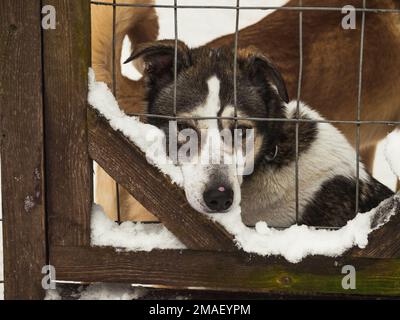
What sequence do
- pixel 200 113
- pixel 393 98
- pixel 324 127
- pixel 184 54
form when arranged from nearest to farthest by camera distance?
pixel 200 113 < pixel 184 54 < pixel 324 127 < pixel 393 98

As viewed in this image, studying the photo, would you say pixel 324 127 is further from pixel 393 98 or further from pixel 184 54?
pixel 393 98

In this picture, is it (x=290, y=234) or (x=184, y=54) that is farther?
(x=184, y=54)

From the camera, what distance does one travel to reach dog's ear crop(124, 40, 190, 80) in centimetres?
262

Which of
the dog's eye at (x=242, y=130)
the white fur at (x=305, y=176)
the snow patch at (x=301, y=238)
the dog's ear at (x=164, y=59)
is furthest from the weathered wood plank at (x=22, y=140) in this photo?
the white fur at (x=305, y=176)

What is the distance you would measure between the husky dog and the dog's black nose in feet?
0.87

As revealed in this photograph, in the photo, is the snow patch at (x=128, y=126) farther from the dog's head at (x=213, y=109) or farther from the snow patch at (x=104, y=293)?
the snow patch at (x=104, y=293)

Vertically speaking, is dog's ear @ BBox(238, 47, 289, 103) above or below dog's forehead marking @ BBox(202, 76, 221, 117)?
above

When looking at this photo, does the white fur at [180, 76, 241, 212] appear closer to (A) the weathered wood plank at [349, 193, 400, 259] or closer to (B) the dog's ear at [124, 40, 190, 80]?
(B) the dog's ear at [124, 40, 190, 80]

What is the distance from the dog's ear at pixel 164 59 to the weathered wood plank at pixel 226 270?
31.2 inches

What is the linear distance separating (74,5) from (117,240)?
816 mm

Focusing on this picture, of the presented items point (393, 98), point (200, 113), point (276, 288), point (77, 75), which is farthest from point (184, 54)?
point (393, 98)

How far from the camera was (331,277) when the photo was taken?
233cm

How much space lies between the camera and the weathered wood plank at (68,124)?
7.54 ft

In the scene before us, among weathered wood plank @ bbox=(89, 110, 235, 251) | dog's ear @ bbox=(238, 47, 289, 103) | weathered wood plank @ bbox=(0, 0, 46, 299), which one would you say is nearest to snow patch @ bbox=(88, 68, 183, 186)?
weathered wood plank @ bbox=(89, 110, 235, 251)
